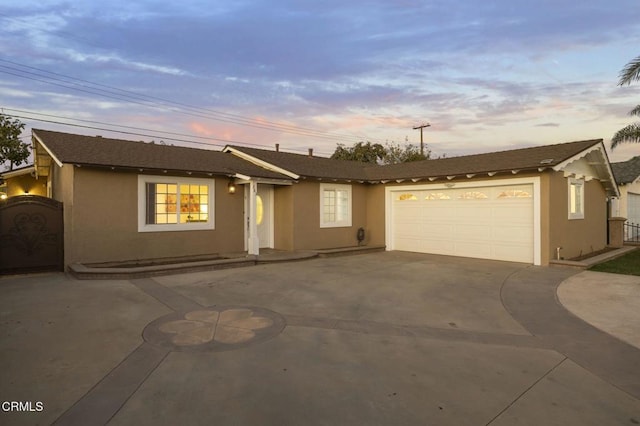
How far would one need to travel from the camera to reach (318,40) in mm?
14680

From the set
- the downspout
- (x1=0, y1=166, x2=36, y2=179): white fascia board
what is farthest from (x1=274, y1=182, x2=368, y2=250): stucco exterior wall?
(x1=0, y1=166, x2=36, y2=179): white fascia board

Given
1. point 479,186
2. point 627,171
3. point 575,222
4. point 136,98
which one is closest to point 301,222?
point 479,186

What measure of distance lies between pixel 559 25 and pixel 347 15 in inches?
266

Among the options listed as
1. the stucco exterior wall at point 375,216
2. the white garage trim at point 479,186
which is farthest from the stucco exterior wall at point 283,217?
the white garage trim at point 479,186

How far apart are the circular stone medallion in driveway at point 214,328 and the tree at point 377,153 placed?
31.4m

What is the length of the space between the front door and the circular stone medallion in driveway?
7.36 meters

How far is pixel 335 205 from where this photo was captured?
14352 mm

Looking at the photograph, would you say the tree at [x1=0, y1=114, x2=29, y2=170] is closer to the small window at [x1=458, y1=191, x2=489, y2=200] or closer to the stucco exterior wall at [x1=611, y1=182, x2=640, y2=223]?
the small window at [x1=458, y1=191, x2=489, y2=200]

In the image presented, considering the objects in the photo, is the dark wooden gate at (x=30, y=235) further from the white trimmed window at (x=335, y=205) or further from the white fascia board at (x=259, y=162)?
the white trimmed window at (x=335, y=205)

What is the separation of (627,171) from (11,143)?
3434 centimetres

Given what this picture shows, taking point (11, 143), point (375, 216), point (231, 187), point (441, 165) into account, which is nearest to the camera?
point (231, 187)

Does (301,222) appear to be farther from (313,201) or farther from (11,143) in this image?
(11,143)

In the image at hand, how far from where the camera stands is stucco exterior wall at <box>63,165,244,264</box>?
9.51 m

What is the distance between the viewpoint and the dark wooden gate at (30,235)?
8844 millimetres
